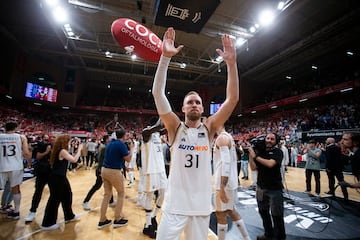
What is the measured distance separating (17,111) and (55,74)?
4.38m

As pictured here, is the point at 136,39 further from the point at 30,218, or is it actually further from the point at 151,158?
the point at 30,218

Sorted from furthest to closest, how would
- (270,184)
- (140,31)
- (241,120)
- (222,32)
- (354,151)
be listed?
(241,120)
(222,32)
(354,151)
(270,184)
(140,31)

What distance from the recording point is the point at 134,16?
8891 mm

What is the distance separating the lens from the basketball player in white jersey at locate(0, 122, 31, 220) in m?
3.26

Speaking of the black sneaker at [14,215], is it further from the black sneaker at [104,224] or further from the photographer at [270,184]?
the photographer at [270,184]

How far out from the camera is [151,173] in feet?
10.6

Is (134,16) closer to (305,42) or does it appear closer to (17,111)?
(305,42)

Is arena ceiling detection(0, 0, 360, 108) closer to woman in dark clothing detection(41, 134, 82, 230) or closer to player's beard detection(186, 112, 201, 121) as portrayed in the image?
woman in dark clothing detection(41, 134, 82, 230)

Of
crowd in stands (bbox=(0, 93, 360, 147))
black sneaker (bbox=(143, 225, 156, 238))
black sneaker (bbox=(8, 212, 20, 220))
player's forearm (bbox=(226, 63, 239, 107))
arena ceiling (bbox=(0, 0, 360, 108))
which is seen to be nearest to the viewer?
player's forearm (bbox=(226, 63, 239, 107))

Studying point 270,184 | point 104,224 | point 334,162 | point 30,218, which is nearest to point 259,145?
point 270,184

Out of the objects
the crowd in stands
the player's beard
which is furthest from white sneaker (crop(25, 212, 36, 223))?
the crowd in stands

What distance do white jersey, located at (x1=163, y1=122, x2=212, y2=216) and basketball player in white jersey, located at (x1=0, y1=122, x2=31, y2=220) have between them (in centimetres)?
344

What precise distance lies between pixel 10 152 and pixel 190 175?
12.0ft

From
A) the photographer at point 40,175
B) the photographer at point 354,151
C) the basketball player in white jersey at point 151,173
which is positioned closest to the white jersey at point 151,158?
the basketball player in white jersey at point 151,173
